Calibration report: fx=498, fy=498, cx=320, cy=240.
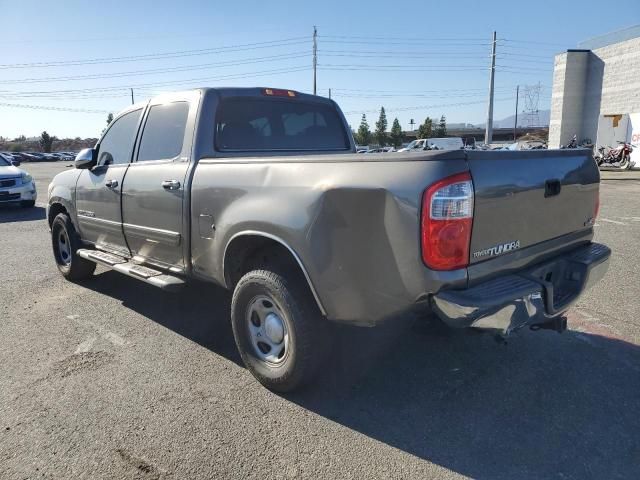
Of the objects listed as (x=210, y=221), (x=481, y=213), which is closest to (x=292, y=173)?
(x=210, y=221)

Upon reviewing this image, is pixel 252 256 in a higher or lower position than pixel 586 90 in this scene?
lower

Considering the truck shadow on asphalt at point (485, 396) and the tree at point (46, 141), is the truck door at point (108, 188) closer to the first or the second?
the truck shadow on asphalt at point (485, 396)

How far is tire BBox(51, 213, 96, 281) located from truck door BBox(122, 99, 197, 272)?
1.54 meters

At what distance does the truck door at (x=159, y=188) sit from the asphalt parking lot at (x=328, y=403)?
0.77 m

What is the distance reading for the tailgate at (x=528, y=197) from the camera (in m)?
2.60

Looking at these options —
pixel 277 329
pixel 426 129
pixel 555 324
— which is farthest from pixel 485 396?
pixel 426 129

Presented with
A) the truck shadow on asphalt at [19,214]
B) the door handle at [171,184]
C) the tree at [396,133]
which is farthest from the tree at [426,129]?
the door handle at [171,184]

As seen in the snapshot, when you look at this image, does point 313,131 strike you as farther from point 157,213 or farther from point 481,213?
point 481,213

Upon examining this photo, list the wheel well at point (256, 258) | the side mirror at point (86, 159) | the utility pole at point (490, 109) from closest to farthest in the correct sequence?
the wheel well at point (256, 258) → the side mirror at point (86, 159) → the utility pole at point (490, 109)

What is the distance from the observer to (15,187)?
42.4 feet

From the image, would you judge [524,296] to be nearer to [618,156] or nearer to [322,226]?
[322,226]

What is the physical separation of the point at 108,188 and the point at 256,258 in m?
2.13

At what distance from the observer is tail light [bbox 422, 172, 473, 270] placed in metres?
2.43

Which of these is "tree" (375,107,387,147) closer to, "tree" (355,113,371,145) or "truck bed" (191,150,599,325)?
"tree" (355,113,371,145)
